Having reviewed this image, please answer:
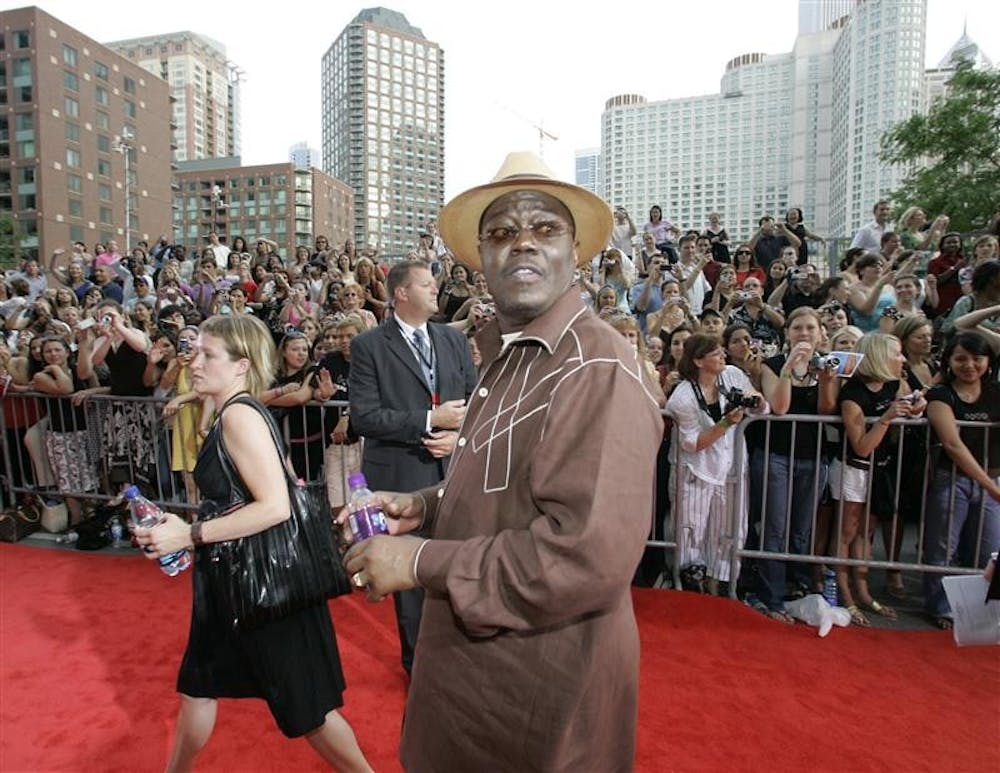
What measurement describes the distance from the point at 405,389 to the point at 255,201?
122764 millimetres

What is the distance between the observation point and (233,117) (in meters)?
149

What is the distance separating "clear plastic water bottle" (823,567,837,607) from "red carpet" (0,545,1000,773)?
305 mm

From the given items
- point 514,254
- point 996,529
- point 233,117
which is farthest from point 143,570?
point 233,117

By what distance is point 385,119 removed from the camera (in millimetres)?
131625

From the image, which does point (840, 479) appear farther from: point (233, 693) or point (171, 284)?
point (171, 284)

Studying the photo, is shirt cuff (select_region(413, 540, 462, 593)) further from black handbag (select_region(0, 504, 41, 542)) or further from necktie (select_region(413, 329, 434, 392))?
black handbag (select_region(0, 504, 41, 542))

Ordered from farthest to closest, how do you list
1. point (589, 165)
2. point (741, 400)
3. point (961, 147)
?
point (589, 165)
point (961, 147)
point (741, 400)

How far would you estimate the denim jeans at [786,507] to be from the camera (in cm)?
465

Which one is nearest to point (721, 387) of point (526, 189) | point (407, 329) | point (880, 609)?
point (880, 609)

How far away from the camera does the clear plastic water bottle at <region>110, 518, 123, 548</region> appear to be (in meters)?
5.85

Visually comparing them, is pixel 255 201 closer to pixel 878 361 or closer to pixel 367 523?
pixel 878 361

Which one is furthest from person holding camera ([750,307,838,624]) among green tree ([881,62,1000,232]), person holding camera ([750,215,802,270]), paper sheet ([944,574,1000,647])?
green tree ([881,62,1000,232])

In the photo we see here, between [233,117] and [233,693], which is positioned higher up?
[233,117]

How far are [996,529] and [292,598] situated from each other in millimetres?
4447
